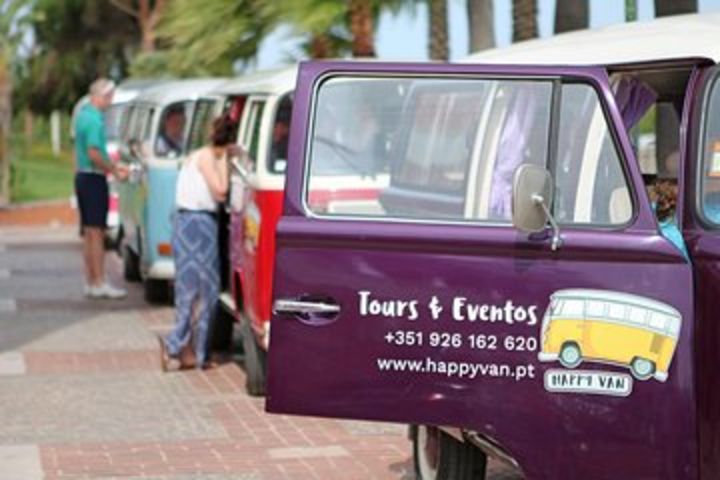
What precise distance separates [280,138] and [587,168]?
5.00 metres

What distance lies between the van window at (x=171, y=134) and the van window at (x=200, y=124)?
47 cm

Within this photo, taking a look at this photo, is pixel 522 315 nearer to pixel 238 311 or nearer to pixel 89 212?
pixel 238 311

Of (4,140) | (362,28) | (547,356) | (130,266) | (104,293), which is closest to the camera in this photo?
(547,356)

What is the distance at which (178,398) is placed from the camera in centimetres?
1093

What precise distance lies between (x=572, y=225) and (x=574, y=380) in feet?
1.74

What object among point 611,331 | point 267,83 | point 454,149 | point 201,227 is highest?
point 454,149

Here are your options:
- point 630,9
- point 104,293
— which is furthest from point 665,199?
point 104,293

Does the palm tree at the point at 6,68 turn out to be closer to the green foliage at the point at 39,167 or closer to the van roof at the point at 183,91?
the green foliage at the point at 39,167

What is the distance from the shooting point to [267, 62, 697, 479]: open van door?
5793 millimetres

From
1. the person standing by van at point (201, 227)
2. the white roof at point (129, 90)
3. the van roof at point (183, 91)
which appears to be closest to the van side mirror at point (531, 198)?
the person standing by van at point (201, 227)

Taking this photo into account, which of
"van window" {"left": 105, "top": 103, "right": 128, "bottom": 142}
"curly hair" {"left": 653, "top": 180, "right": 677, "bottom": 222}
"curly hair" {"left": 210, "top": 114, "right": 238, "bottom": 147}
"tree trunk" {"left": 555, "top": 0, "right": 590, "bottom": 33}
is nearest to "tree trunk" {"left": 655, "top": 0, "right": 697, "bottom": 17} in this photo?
"tree trunk" {"left": 555, "top": 0, "right": 590, "bottom": 33}

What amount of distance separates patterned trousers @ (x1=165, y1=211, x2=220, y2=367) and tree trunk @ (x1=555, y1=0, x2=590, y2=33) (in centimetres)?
389

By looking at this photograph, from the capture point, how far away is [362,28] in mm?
16141

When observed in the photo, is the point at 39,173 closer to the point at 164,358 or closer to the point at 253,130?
the point at 164,358
